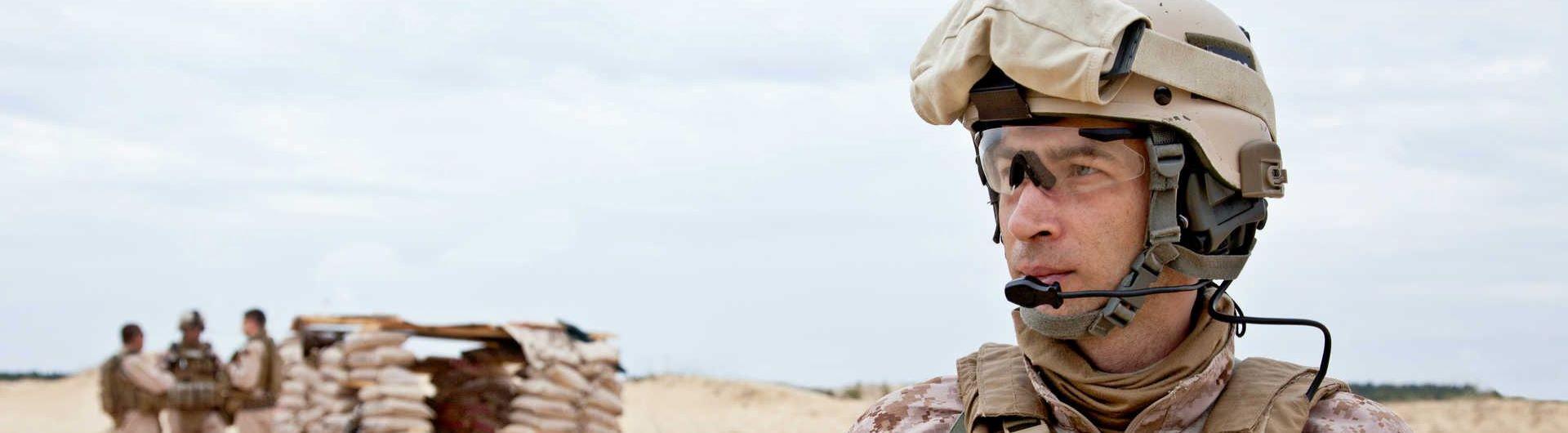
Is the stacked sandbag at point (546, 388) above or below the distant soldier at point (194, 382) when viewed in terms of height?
below

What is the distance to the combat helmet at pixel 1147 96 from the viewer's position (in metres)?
2.51

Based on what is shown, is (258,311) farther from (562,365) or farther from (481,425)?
(562,365)

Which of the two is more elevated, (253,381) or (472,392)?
(253,381)

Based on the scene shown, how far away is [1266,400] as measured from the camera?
8.37 ft

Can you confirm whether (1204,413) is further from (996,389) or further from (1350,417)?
(996,389)

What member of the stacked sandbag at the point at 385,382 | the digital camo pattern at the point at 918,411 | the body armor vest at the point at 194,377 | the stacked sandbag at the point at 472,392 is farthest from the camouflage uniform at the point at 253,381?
the digital camo pattern at the point at 918,411

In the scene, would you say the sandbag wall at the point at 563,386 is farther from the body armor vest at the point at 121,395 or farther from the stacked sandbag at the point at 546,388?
the body armor vest at the point at 121,395

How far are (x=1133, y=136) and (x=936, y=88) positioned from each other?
13.7 inches

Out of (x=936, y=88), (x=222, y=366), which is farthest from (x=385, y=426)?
(x=936, y=88)

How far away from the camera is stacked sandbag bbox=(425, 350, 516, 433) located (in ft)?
45.5

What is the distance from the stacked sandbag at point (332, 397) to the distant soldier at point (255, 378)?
6.70 feet

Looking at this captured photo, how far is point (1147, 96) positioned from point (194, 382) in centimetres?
1427

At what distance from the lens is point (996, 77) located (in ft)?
8.61

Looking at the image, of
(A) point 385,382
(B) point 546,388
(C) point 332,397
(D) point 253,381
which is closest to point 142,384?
(D) point 253,381
